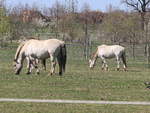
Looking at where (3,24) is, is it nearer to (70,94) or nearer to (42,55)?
(42,55)

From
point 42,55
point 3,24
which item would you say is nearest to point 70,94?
point 42,55

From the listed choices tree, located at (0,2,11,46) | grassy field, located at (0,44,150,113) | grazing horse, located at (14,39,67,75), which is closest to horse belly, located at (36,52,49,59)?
grazing horse, located at (14,39,67,75)

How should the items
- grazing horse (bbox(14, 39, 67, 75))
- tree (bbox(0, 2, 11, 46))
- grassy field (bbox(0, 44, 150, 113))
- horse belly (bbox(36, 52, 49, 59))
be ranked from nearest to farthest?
1. grassy field (bbox(0, 44, 150, 113))
2. grazing horse (bbox(14, 39, 67, 75))
3. horse belly (bbox(36, 52, 49, 59))
4. tree (bbox(0, 2, 11, 46))

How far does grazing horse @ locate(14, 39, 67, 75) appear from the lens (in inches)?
981

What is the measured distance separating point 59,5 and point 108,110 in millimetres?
57013

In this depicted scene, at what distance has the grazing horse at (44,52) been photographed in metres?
24.9

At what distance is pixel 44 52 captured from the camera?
25.5 m

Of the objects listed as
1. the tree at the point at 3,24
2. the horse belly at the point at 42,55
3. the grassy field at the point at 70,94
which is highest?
the tree at the point at 3,24

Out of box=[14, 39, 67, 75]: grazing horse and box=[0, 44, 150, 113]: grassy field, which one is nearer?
box=[0, 44, 150, 113]: grassy field

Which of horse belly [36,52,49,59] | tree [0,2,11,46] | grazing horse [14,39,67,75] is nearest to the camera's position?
grazing horse [14,39,67,75]

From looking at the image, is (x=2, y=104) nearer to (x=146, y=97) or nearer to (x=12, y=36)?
(x=146, y=97)

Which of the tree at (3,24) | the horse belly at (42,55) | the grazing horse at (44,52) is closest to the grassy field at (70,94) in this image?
the grazing horse at (44,52)

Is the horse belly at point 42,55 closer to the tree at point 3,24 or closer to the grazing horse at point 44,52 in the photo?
the grazing horse at point 44,52

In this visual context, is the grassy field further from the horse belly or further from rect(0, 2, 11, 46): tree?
rect(0, 2, 11, 46): tree
